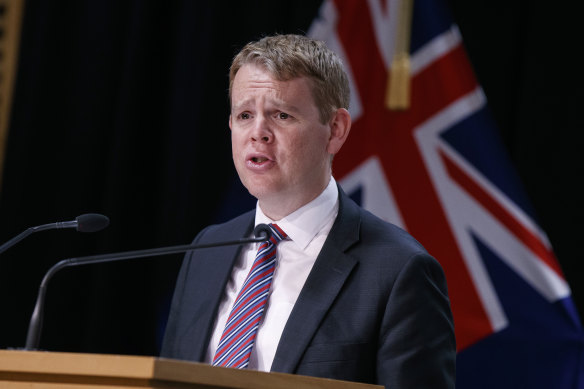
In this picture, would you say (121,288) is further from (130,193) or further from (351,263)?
(351,263)

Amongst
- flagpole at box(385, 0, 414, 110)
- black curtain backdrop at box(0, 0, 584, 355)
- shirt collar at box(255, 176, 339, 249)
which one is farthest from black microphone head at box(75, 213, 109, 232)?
flagpole at box(385, 0, 414, 110)

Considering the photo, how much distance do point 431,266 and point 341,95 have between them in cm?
57

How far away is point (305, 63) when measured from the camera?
212 cm

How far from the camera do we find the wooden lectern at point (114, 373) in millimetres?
1227

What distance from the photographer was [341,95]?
7.33 ft

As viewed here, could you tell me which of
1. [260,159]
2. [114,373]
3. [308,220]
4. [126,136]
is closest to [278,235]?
[308,220]

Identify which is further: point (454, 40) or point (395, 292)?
point (454, 40)

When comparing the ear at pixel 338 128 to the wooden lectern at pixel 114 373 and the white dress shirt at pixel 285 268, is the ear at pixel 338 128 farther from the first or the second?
the wooden lectern at pixel 114 373

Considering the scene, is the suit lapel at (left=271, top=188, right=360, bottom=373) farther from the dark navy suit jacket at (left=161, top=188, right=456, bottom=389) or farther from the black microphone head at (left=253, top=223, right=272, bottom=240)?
the black microphone head at (left=253, top=223, right=272, bottom=240)

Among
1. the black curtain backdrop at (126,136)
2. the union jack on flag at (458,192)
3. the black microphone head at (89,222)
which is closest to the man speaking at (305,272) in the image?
the black microphone head at (89,222)

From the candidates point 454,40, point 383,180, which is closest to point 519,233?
point 383,180

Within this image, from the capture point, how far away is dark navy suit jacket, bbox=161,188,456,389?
71.8 inches

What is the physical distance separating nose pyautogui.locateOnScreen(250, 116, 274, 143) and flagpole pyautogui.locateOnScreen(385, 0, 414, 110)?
1.60 meters

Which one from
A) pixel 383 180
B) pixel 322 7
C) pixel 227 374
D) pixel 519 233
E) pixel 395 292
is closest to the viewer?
pixel 227 374
